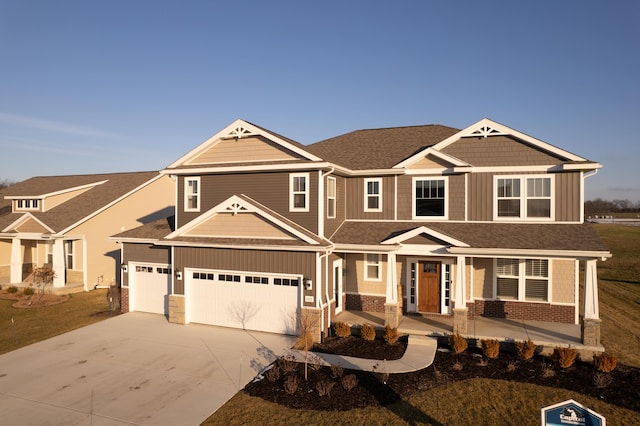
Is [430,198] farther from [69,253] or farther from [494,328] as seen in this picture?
[69,253]

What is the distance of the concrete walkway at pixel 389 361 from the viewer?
11.6 m

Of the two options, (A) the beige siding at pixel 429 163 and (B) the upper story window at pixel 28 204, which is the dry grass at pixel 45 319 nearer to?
(B) the upper story window at pixel 28 204

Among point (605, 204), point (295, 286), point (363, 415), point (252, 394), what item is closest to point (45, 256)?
point (295, 286)

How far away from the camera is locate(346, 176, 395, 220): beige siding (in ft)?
56.6

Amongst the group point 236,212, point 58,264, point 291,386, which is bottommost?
point 291,386

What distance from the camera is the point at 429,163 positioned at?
16.7m

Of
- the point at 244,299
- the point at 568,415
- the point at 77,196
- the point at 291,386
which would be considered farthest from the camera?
the point at 77,196

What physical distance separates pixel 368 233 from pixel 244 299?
5319 mm

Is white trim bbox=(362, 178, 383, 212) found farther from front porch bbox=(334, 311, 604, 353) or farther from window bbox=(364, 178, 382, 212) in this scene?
front porch bbox=(334, 311, 604, 353)

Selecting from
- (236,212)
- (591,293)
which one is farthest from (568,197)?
(236,212)

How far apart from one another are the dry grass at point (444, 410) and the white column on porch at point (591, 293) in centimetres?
350

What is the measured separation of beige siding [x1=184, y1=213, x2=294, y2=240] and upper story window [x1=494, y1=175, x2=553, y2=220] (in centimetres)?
809

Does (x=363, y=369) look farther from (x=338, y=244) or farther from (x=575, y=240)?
(x=575, y=240)

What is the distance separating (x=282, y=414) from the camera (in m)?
9.24
